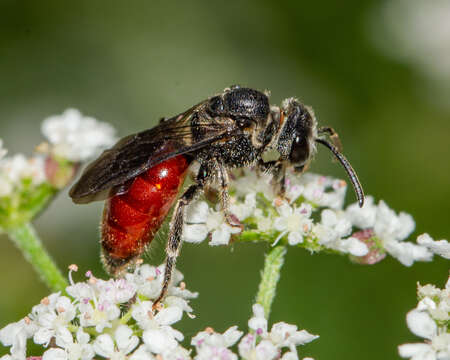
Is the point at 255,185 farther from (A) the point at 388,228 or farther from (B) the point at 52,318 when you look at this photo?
(B) the point at 52,318

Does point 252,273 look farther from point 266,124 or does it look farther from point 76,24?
point 76,24

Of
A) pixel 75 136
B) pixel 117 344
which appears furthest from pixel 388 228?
pixel 75 136

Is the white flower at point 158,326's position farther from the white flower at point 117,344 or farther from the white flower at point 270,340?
the white flower at point 270,340

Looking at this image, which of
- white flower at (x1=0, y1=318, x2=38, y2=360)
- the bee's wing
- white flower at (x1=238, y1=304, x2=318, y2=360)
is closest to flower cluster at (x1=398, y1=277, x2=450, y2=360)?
white flower at (x1=238, y1=304, x2=318, y2=360)

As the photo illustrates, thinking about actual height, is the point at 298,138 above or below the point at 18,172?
above

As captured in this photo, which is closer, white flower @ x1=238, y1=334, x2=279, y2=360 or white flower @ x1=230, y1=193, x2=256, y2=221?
white flower @ x1=238, y1=334, x2=279, y2=360

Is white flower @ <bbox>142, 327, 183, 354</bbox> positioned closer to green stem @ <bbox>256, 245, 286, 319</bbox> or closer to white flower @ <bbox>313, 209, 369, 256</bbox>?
green stem @ <bbox>256, 245, 286, 319</bbox>

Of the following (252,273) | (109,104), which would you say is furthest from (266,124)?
(109,104)
